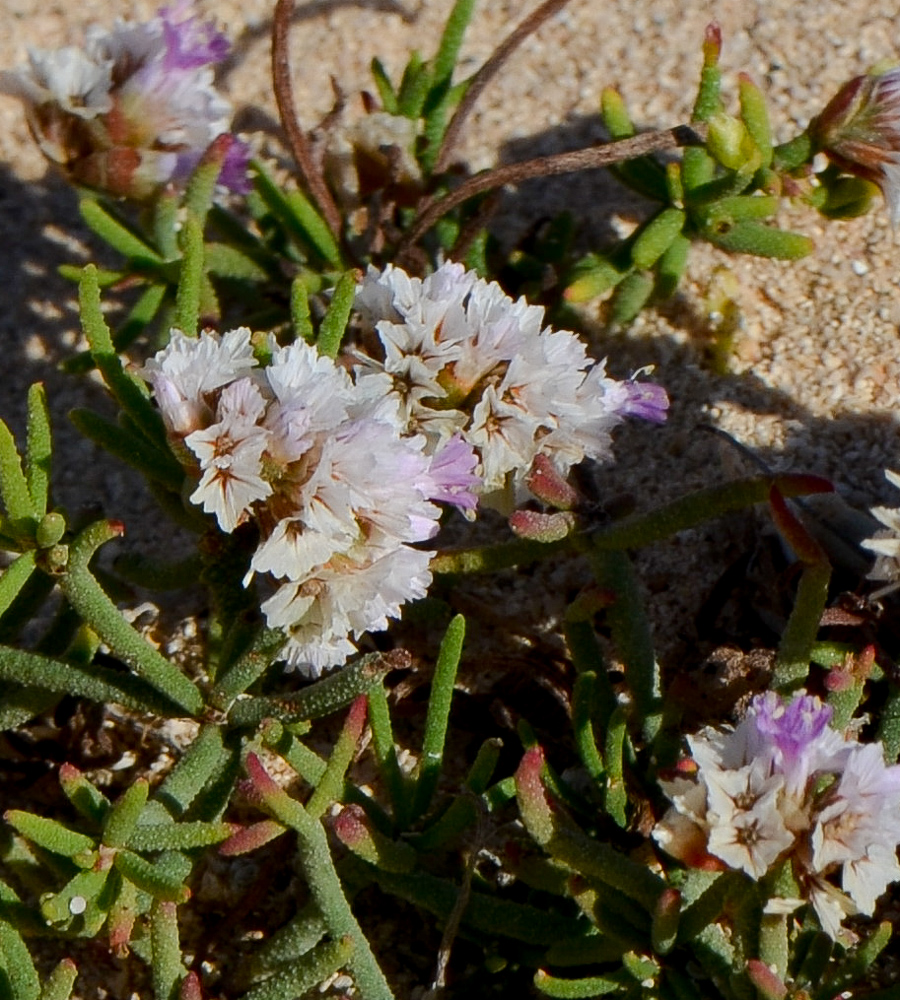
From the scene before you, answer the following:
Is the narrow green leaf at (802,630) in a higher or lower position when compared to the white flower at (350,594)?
lower

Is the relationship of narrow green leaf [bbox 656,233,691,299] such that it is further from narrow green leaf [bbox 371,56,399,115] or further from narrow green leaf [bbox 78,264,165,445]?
narrow green leaf [bbox 78,264,165,445]

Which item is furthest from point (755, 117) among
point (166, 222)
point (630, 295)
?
point (166, 222)

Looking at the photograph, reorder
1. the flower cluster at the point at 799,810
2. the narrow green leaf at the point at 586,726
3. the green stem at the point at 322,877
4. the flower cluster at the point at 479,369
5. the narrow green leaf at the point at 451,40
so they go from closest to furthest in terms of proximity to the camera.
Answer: the flower cluster at the point at 799,810 < the green stem at the point at 322,877 < the flower cluster at the point at 479,369 < the narrow green leaf at the point at 586,726 < the narrow green leaf at the point at 451,40

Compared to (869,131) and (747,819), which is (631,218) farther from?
(747,819)

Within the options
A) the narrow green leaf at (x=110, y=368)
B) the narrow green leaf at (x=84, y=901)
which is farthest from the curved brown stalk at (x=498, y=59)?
the narrow green leaf at (x=84, y=901)

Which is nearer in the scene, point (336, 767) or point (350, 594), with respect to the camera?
→ point (350, 594)

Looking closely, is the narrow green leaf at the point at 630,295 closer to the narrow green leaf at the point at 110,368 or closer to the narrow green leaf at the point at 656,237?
the narrow green leaf at the point at 656,237

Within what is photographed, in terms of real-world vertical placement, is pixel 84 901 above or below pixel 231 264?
below
